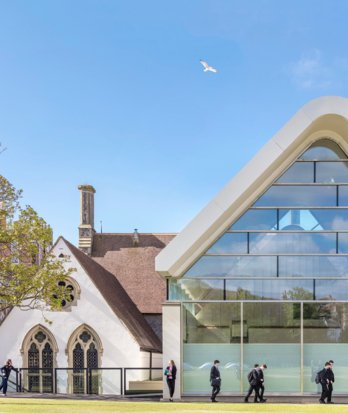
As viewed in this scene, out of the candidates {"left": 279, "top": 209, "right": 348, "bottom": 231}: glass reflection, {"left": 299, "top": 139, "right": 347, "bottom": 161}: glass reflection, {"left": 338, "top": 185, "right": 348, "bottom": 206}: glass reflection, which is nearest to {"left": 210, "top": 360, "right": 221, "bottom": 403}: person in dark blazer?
{"left": 279, "top": 209, "right": 348, "bottom": 231}: glass reflection

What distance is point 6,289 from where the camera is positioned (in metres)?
24.3

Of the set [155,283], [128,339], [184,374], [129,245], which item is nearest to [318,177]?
[184,374]

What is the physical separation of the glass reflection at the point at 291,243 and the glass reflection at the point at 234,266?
1.26 feet

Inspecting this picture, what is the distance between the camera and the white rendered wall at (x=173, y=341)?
2586 cm

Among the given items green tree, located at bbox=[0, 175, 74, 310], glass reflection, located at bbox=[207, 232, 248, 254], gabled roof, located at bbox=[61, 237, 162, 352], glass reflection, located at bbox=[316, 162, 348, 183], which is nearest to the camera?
green tree, located at bbox=[0, 175, 74, 310]

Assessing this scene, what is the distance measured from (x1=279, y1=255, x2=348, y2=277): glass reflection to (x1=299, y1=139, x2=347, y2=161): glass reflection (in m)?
3.89

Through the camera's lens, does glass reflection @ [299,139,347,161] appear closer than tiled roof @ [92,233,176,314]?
Yes

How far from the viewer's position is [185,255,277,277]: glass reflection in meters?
26.4

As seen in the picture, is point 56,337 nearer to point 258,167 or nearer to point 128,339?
point 128,339

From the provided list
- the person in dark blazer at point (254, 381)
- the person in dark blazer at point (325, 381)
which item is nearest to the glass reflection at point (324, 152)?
the person in dark blazer at point (325, 381)

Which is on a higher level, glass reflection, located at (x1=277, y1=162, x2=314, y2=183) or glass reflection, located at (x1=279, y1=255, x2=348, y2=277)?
glass reflection, located at (x1=277, y1=162, x2=314, y2=183)

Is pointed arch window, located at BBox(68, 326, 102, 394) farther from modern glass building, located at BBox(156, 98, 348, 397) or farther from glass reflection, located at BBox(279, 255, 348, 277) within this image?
glass reflection, located at BBox(279, 255, 348, 277)

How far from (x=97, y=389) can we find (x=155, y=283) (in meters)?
16.3

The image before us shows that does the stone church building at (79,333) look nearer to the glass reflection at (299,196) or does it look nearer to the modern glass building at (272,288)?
the modern glass building at (272,288)
